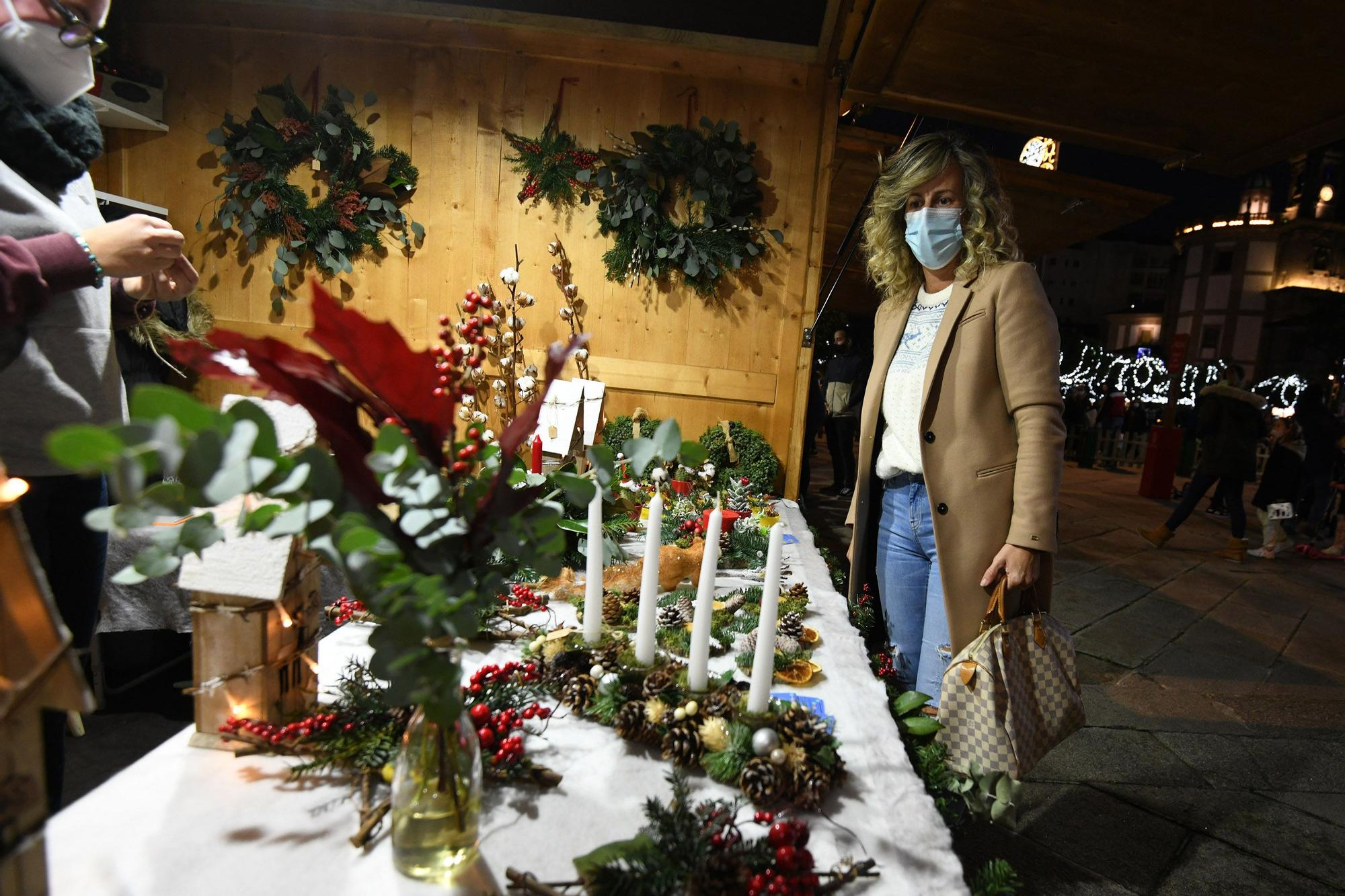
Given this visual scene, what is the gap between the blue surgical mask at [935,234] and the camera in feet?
5.21

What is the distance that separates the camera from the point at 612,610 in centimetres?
135

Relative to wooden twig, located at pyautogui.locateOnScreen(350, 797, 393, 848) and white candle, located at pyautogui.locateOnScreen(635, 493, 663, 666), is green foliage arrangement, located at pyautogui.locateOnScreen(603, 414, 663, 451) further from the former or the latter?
wooden twig, located at pyautogui.locateOnScreen(350, 797, 393, 848)

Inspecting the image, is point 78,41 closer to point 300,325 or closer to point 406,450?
point 406,450

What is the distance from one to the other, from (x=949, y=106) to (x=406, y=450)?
3091 mm

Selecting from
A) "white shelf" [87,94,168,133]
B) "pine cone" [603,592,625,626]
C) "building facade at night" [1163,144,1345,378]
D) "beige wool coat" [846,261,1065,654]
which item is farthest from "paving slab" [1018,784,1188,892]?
"building facade at night" [1163,144,1345,378]

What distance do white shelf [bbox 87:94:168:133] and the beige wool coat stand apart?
359 centimetres

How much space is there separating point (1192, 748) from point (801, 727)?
2.51 m

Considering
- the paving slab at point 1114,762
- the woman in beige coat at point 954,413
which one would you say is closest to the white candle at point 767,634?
the woman in beige coat at point 954,413

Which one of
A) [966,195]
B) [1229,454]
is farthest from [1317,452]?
[966,195]

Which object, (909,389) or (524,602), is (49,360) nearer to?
(524,602)

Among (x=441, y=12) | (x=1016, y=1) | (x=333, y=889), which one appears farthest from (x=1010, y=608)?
(x=441, y=12)

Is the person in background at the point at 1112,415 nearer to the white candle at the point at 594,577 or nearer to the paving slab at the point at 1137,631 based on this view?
the paving slab at the point at 1137,631

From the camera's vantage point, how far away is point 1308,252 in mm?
19234

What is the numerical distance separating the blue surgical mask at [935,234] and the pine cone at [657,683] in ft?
3.91
